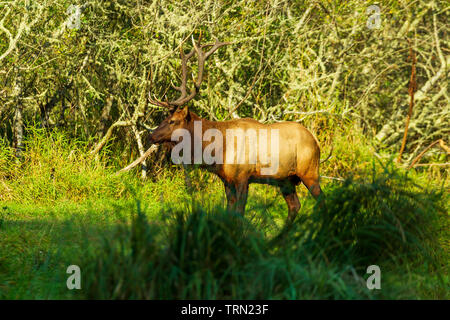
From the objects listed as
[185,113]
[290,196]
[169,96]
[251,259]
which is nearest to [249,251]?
[251,259]

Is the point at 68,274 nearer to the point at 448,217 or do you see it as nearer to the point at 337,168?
the point at 448,217

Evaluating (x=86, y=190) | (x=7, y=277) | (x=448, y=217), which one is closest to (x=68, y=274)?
(x=7, y=277)

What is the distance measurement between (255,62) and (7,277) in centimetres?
681

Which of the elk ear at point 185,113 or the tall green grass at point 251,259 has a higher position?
the elk ear at point 185,113

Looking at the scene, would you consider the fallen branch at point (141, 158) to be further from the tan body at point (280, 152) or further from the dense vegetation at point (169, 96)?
the tan body at point (280, 152)

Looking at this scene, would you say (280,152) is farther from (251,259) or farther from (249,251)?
(251,259)

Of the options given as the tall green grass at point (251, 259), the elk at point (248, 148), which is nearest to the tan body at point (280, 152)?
the elk at point (248, 148)

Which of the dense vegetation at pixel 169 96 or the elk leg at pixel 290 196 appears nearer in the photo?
the elk leg at pixel 290 196

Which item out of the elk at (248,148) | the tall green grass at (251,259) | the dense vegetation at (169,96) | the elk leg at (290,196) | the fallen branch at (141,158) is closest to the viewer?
the tall green grass at (251,259)

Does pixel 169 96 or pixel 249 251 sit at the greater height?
pixel 169 96

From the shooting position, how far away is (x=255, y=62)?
10.2m

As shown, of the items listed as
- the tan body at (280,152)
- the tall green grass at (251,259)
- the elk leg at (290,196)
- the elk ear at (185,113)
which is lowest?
the tall green grass at (251,259)

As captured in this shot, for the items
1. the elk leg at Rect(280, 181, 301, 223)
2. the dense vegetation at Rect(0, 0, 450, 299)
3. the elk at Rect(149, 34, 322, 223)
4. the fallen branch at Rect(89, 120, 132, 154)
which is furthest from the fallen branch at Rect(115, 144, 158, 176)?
the elk leg at Rect(280, 181, 301, 223)

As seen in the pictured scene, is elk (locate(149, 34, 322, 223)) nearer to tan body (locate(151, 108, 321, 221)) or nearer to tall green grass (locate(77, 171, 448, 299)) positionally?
tan body (locate(151, 108, 321, 221))
